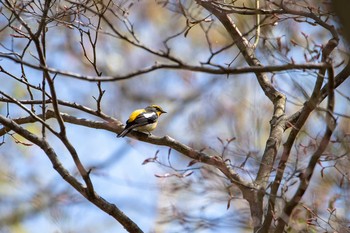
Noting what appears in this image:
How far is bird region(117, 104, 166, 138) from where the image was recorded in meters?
5.40

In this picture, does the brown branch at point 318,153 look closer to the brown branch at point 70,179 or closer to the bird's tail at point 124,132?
the brown branch at point 70,179

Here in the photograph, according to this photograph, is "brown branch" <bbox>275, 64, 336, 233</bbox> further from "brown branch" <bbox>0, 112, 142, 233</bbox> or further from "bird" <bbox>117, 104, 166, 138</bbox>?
"bird" <bbox>117, 104, 166, 138</bbox>

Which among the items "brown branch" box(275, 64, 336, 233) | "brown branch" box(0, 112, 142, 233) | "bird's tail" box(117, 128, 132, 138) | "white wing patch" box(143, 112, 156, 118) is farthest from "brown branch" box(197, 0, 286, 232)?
"white wing patch" box(143, 112, 156, 118)

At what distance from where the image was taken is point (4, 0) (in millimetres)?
3547

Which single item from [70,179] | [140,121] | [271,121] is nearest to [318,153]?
[70,179]

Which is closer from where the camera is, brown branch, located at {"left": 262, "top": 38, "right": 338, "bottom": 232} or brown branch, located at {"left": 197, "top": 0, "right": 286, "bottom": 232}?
brown branch, located at {"left": 262, "top": 38, "right": 338, "bottom": 232}

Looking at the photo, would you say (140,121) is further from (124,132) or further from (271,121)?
(271,121)

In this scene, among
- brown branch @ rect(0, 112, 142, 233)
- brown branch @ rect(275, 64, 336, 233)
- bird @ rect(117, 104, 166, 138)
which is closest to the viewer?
brown branch @ rect(275, 64, 336, 233)

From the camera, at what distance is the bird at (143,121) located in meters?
5.40

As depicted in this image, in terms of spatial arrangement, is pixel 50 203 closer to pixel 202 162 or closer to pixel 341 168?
pixel 202 162

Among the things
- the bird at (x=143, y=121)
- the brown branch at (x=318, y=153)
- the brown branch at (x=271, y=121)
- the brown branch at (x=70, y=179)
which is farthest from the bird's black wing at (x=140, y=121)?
the brown branch at (x=318, y=153)

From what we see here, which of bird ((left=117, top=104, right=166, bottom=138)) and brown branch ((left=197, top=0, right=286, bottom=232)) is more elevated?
bird ((left=117, top=104, right=166, bottom=138))

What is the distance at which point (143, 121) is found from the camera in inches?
239

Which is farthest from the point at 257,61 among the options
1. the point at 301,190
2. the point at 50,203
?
the point at 50,203
